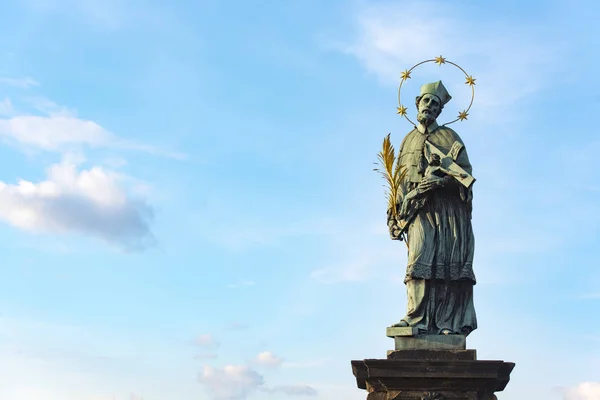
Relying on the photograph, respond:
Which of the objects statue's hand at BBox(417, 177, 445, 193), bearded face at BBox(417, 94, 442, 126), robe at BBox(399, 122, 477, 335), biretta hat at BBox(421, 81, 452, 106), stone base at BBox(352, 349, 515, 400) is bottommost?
stone base at BBox(352, 349, 515, 400)

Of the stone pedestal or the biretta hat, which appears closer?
the stone pedestal

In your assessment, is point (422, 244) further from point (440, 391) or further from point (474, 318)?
point (440, 391)

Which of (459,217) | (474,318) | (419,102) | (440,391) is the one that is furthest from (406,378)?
(419,102)

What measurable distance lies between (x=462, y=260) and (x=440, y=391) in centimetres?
244

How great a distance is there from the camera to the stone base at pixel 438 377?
15.4m

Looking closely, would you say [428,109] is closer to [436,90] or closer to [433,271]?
[436,90]

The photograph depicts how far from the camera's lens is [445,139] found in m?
17.6

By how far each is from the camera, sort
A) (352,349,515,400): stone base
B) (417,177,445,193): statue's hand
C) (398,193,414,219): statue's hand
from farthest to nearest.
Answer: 1. (398,193,414,219): statue's hand
2. (417,177,445,193): statue's hand
3. (352,349,515,400): stone base

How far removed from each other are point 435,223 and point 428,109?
7.37 feet

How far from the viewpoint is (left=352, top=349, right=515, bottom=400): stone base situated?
15414mm

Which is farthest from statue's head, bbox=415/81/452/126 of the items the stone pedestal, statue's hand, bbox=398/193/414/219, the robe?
the stone pedestal

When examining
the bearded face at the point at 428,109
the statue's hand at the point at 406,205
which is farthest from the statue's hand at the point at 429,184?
the bearded face at the point at 428,109

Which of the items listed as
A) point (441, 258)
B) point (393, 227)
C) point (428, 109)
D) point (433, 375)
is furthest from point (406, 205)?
point (433, 375)

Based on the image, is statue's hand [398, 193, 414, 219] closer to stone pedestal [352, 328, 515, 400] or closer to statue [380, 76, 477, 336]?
statue [380, 76, 477, 336]
